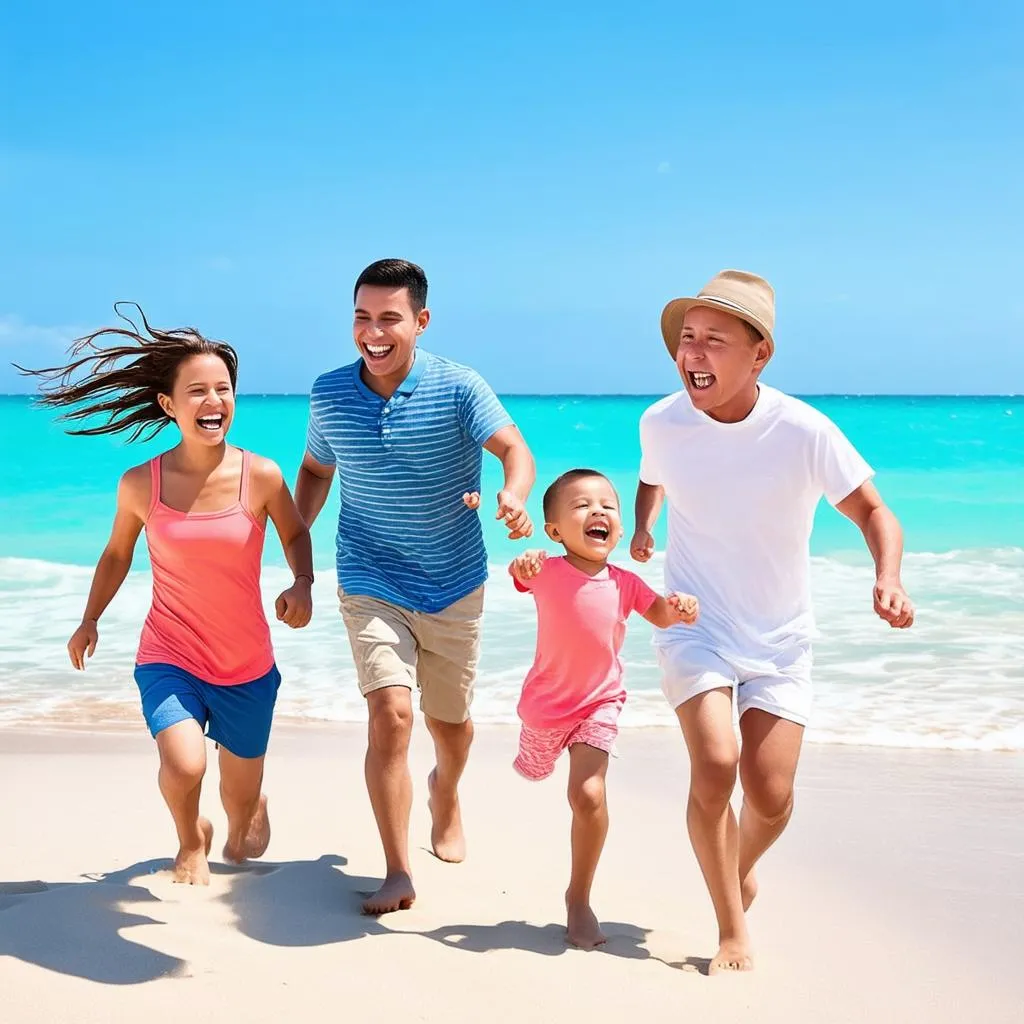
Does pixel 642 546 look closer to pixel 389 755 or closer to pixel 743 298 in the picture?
pixel 743 298

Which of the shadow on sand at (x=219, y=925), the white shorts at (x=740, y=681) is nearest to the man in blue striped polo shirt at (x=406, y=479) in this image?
the shadow on sand at (x=219, y=925)

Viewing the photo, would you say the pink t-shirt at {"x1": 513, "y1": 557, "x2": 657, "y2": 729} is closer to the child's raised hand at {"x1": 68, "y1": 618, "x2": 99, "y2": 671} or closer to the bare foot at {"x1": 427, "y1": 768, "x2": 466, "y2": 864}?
the bare foot at {"x1": 427, "y1": 768, "x2": 466, "y2": 864}

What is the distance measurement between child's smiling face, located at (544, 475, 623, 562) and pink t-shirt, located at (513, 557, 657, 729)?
0.28ft

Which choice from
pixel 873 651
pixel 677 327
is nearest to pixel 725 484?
pixel 677 327

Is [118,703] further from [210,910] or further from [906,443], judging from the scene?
[906,443]

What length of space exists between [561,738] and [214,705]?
3.95 ft

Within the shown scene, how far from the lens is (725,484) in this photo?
390cm

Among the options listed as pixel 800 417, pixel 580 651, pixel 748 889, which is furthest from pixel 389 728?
pixel 800 417

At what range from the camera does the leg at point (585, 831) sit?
12.8 ft

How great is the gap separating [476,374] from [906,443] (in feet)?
122

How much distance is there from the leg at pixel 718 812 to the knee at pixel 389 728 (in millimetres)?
961

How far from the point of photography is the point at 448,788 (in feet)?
16.1

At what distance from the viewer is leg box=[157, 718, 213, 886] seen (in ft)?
13.4

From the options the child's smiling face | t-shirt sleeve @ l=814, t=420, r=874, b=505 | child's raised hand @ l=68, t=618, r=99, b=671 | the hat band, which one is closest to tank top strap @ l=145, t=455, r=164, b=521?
child's raised hand @ l=68, t=618, r=99, b=671
